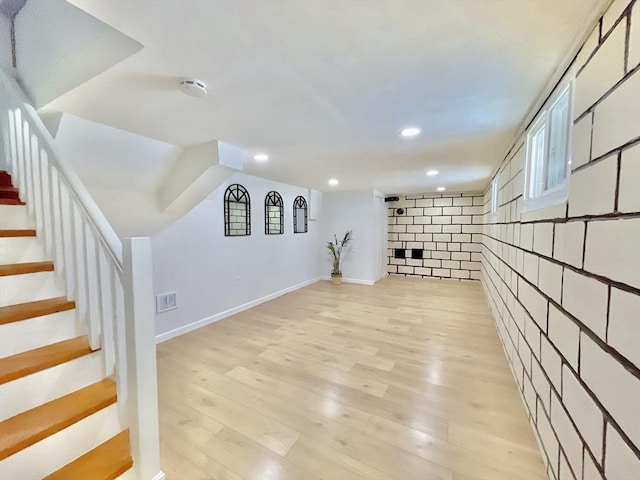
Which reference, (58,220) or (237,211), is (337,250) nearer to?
(237,211)

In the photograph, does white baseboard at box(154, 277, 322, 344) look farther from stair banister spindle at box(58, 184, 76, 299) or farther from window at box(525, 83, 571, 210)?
window at box(525, 83, 571, 210)

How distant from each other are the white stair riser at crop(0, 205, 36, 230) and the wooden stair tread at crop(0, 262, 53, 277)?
1.01ft

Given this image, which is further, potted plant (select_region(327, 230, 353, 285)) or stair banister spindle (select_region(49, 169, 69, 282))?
potted plant (select_region(327, 230, 353, 285))

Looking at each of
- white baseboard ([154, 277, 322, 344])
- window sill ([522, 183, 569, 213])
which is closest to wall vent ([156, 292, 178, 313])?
white baseboard ([154, 277, 322, 344])

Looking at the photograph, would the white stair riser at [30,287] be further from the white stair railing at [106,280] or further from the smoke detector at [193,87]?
the smoke detector at [193,87]

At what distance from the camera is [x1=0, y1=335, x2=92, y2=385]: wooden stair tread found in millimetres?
1050

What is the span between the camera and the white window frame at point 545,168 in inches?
46.0

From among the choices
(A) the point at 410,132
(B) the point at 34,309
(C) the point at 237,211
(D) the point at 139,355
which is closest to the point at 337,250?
(C) the point at 237,211

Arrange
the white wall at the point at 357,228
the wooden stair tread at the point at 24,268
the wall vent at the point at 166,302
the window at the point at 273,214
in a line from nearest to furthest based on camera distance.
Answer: the wooden stair tread at the point at 24,268 < the wall vent at the point at 166,302 < the window at the point at 273,214 < the white wall at the point at 357,228

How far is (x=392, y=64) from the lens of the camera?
121 centimetres

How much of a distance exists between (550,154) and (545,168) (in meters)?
0.09

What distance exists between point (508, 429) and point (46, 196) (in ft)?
10.1

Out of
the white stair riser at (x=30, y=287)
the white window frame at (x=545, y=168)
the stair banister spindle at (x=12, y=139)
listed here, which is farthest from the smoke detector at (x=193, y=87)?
the white window frame at (x=545, y=168)

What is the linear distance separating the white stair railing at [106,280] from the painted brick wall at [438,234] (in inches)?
234
